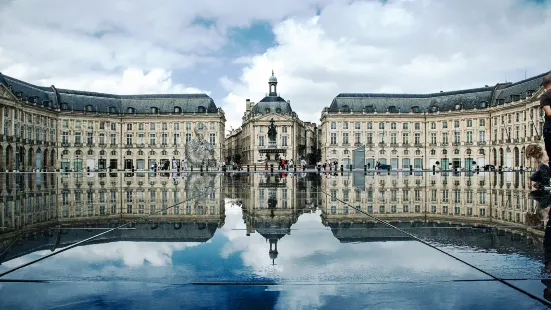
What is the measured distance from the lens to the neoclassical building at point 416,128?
83625mm

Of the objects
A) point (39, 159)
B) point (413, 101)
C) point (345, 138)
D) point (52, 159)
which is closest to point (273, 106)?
point (345, 138)

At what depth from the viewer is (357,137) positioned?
9088 cm

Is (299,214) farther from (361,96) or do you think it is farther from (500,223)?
(361,96)

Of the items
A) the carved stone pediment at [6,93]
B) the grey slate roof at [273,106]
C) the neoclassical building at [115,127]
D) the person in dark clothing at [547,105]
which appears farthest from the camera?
the grey slate roof at [273,106]

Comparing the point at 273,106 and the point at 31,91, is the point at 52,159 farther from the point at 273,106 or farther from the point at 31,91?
the point at 273,106

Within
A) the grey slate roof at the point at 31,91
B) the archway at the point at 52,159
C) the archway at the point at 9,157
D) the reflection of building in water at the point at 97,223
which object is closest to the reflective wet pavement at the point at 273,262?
the reflection of building in water at the point at 97,223

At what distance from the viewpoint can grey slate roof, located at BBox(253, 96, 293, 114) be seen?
96750mm

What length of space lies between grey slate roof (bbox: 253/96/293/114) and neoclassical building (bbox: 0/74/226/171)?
26.2 ft

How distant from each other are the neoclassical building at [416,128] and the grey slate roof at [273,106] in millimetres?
8304

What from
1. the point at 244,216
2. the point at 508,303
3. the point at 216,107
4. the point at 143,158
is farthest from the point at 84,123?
the point at 508,303

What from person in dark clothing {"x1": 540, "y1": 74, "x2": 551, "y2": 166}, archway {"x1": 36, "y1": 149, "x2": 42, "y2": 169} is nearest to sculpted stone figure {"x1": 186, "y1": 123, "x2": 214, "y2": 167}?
archway {"x1": 36, "y1": 149, "x2": 42, "y2": 169}

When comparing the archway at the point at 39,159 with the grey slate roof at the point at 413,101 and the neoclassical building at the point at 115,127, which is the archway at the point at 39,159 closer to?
the neoclassical building at the point at 115,127

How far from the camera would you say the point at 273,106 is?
320ft

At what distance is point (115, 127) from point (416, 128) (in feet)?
191
